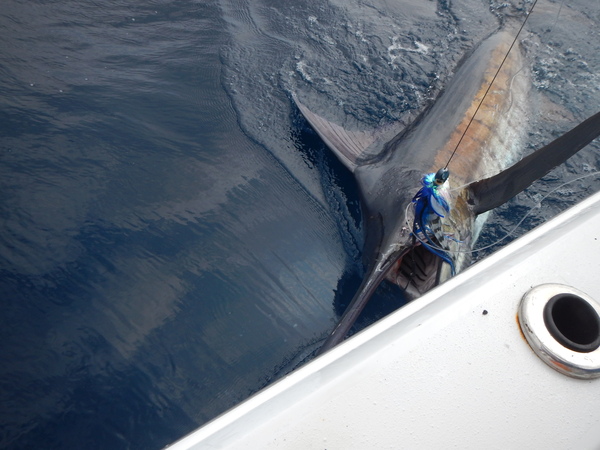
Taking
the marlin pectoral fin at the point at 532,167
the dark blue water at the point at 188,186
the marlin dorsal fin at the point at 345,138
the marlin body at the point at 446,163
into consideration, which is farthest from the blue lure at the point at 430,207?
the marlin dorsal fin at the point at 345,138

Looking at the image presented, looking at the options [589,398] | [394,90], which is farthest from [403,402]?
[394,90]

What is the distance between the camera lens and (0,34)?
3.80 m

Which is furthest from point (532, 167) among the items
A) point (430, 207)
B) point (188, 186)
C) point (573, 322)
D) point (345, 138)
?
point (188, 186)

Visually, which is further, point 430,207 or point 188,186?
point 188,186

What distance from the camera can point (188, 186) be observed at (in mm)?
3158

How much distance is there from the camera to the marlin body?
7.49 feet

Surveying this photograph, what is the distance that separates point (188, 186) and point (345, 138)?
47.9 inches

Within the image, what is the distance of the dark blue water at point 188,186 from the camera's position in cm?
234

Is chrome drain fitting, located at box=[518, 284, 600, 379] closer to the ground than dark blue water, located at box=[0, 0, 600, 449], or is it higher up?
higher up

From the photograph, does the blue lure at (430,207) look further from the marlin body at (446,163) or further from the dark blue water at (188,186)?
the dark blue water at (188,186)

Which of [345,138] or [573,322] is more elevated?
[573,322]

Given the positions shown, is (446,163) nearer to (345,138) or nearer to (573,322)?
(345,138)

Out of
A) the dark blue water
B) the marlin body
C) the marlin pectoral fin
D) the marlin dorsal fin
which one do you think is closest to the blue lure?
the marlin body

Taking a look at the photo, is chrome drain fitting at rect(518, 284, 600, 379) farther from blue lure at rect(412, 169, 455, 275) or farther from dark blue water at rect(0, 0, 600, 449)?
dark blue water at rect(0, 0, 600, 449)
